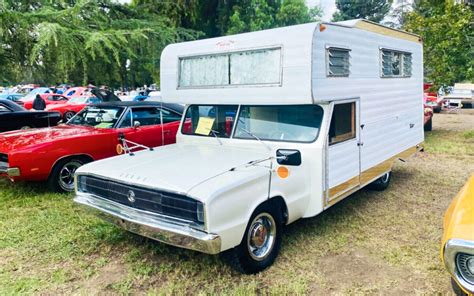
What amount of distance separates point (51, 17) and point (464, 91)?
23.5 metres

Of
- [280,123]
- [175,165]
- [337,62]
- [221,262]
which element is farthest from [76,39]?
[221,262]

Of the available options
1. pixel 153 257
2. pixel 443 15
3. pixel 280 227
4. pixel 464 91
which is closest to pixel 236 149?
pixel 280 227

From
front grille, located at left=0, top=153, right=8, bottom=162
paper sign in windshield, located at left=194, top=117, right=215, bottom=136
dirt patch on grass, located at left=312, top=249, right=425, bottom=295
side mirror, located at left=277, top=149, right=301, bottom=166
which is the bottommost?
dirt patch on grass, located at left=312, top=249, right=425, bottom=295

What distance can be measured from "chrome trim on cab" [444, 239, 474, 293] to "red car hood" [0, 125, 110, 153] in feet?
18.0

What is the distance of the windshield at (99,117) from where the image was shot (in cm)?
701

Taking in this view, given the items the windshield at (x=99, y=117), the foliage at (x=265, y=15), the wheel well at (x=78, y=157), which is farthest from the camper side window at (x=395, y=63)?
the foliage at (x=265, y=15)

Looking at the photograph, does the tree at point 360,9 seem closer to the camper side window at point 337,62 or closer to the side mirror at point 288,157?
the camper side window at point 337,62

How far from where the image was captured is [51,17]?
712 cm

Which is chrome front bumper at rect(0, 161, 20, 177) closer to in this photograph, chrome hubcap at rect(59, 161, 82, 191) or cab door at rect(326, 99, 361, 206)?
chrome hubcap at rect(59, 161, 82, 191)

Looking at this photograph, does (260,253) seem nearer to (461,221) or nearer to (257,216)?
(257,216)

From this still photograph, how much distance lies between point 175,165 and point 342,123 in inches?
82.0

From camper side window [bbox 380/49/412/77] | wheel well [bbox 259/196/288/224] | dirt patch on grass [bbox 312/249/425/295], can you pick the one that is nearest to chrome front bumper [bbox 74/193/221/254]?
wheel well [bbox 259/196/288/224]

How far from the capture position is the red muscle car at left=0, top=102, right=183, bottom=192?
5855mm

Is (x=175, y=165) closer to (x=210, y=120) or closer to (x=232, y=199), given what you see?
(x=232, y=199)
